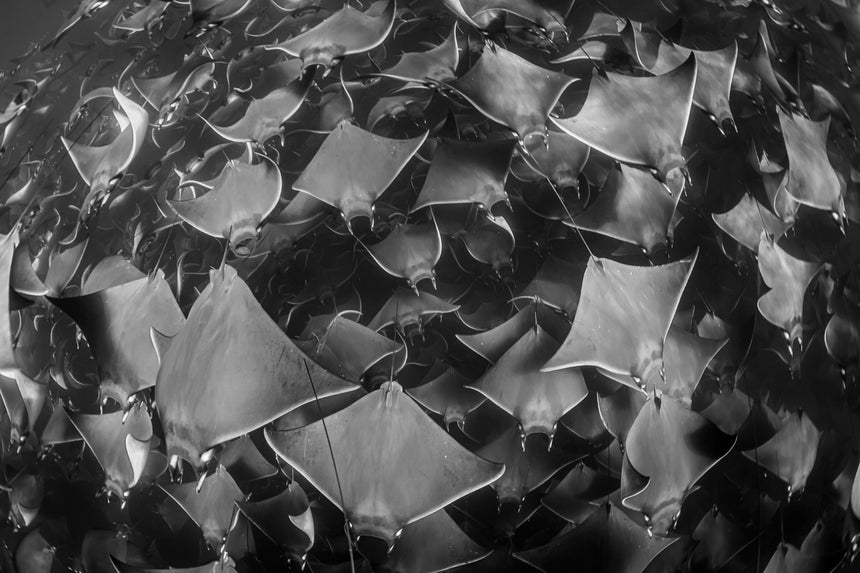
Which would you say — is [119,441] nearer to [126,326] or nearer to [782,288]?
[126,326]

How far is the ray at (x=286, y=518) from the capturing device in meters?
0.12

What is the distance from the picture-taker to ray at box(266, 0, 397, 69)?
13 cm

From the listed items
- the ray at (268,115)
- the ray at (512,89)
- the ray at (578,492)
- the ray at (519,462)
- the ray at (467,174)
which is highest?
the ray at (512,89)

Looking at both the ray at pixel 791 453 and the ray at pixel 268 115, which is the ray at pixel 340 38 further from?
the ray at pixel 791 453

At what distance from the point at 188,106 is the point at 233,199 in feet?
0.13

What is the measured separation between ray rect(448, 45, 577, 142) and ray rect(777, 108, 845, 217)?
0.05 m

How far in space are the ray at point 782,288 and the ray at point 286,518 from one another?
0.10 m

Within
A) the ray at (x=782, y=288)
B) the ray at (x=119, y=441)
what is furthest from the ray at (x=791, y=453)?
the ray at (x=119, y=441)

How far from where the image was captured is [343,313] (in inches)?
5.0

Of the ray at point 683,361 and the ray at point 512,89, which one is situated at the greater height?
the ray at point 512,89

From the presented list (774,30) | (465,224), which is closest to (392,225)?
(465,224)

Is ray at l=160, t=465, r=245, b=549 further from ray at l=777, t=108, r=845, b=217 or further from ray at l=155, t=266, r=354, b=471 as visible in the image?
ray at l=777, t=108, r=845, b=217

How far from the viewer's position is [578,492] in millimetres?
130

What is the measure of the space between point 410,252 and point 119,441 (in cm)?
7
